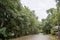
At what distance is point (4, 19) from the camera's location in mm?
22750

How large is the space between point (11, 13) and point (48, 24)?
31.8 meters

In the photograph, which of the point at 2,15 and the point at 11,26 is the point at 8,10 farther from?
the point at 11,26

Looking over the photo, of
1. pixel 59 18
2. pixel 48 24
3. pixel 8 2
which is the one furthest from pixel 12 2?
pixel 48 24

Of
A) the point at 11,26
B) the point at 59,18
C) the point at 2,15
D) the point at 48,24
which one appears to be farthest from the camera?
the point at 48,24

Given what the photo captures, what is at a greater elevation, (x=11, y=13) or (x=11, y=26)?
(x=11, y=13)

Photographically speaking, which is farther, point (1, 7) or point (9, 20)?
point (9, 20)

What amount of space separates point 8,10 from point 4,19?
4.90ft

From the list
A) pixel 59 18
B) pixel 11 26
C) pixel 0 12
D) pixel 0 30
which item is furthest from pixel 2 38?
pixel 59 18

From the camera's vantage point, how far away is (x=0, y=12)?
69.0ft

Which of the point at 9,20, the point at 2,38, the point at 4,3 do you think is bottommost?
the point at 2,38

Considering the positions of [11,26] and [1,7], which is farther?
[11,26]

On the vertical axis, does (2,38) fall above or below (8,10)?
below

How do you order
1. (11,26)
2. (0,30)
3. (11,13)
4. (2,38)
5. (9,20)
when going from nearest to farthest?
(0,30), (2,38), (11,13), (9,20), (11,26)

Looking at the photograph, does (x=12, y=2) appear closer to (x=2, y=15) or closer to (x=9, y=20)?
(x=2, y=15)
